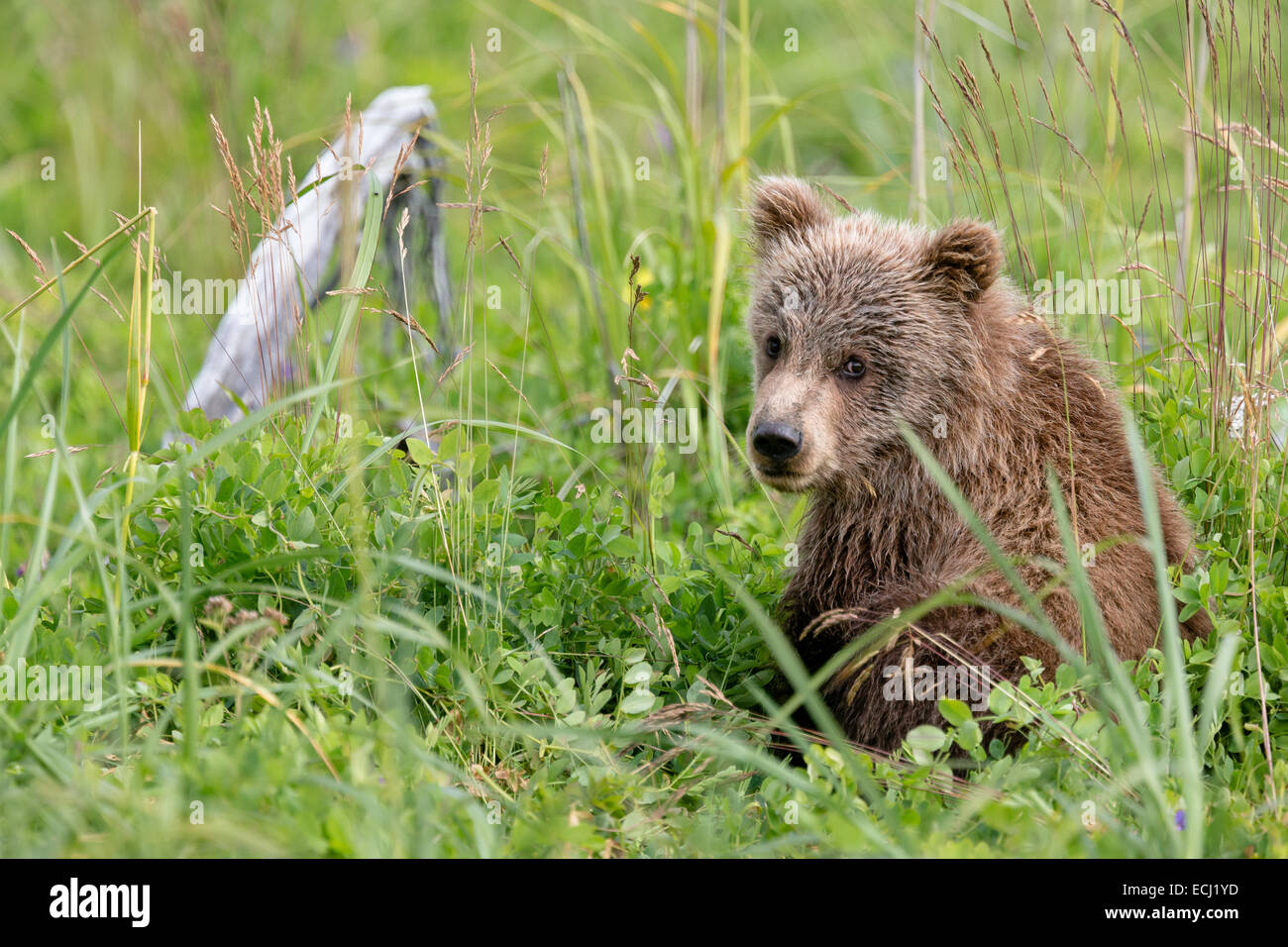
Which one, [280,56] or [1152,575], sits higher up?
[280,56]

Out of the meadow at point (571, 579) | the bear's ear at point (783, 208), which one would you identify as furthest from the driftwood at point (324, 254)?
the bear's ear at point (783, 208)

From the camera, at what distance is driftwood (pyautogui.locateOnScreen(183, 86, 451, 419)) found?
4273mm

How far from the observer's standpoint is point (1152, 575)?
3.33 metres

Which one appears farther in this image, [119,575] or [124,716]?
[119,575]

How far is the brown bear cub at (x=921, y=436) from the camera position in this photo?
11.1 feet

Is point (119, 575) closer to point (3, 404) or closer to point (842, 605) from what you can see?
point (842, 605)

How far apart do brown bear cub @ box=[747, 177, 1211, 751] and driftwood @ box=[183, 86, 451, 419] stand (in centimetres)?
163

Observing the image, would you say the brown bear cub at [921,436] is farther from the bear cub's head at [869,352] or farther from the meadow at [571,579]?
the meadow at [571,579]

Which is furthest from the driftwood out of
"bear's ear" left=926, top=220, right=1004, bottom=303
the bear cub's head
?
"bear's ear" left=926, top=220, right=1004, bottom=303

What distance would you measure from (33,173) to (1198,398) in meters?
7.00

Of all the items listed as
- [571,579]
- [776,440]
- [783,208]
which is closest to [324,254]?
[783,208]

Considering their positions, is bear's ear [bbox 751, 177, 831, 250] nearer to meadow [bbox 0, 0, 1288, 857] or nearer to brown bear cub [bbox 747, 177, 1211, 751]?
brown bear cub [bbox 747, 177, 1211, 751]
